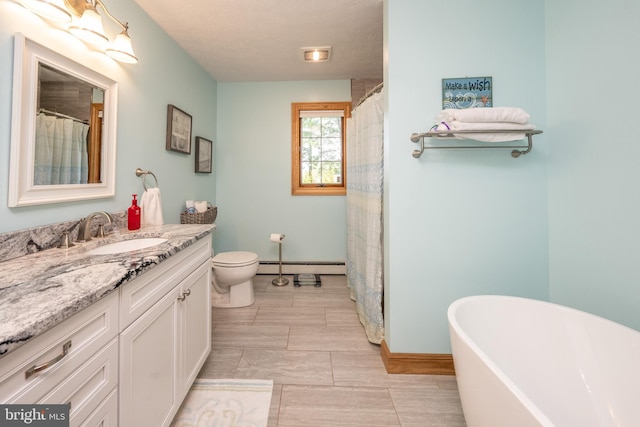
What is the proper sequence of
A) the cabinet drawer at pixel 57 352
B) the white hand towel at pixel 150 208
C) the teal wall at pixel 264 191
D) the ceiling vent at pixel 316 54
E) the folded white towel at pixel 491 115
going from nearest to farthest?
the cabinet drawer at pixel 57 352, the folded white towel at pixel 491 115, the white hand towel at pixel 150 208, the ceiling vent at pixel 316 54, the teal wall at pixel 264 191

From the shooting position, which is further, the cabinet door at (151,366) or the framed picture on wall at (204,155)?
the framed picture on wall at (204,155)

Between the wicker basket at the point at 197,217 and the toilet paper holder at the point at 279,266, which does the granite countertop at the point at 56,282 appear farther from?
the toilet paper holder at the point at 279,266

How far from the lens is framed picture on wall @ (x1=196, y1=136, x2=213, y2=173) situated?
271 cm

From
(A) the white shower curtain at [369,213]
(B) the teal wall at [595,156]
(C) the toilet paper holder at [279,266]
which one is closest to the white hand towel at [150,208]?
(C) the toilet paper holder at [279,266]

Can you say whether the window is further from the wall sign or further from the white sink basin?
the white sink basin

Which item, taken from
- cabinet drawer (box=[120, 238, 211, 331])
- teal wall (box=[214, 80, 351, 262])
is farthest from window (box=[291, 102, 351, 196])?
cabinet drawer (box=[120, 238, 211, 331])

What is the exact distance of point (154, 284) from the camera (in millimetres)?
1042

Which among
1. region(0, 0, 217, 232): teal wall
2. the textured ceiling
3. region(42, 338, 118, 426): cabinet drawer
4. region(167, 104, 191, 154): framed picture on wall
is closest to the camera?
region(42, 338, 118, 426): cabinet drawer

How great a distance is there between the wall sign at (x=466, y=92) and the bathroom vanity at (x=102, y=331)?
5.46 feet

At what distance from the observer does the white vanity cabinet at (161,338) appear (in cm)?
89

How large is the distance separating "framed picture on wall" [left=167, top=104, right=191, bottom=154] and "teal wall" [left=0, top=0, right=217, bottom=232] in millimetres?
46

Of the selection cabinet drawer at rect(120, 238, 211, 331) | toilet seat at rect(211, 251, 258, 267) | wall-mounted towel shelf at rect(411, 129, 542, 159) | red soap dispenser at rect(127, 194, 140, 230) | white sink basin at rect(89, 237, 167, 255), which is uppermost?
wall-mounted towel shelf at rect(411, 129, 542, 159)

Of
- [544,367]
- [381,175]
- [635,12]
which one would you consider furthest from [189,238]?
[635,12]

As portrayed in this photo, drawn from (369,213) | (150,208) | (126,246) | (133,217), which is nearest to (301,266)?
(369,213)
